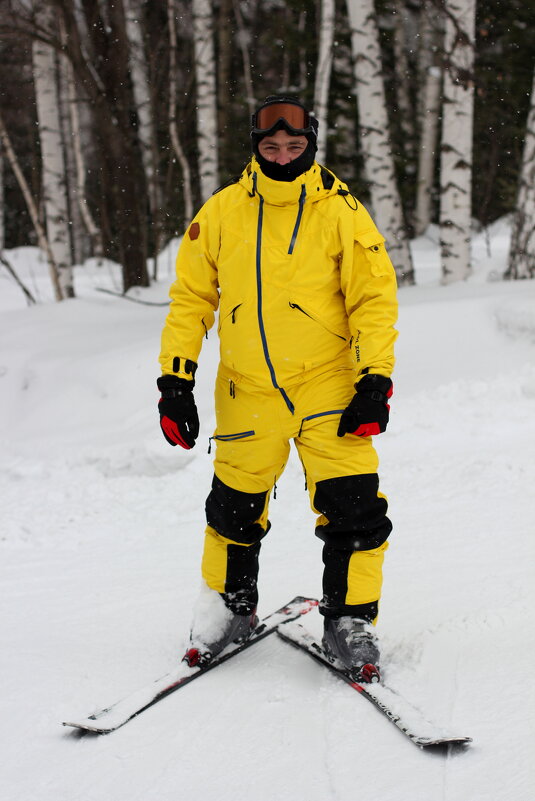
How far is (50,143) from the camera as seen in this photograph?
9938 millimetres

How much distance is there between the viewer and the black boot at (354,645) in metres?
2.50

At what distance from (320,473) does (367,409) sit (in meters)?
0.29

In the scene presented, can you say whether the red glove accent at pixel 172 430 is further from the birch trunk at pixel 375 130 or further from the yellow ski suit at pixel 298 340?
the birch trunk at pixel 375 130

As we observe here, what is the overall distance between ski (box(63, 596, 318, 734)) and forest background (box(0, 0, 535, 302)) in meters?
5.77

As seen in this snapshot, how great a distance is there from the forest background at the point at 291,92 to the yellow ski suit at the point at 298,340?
5610mm

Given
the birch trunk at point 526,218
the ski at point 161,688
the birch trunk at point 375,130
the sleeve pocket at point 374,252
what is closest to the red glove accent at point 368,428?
the sleeve pocket at point 374,252

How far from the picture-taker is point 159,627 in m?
3.22

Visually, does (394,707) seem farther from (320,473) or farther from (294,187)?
(294,187)

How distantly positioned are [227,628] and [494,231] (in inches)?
666

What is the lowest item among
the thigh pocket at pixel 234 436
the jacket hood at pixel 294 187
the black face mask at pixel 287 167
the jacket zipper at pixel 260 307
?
the thigh pocket at pixel 234 436

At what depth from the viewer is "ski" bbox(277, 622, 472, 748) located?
2098 mm

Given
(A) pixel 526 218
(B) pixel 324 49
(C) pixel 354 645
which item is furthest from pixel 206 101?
(C) pixel 354 645

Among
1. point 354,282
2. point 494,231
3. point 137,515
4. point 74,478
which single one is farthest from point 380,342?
point 494,231

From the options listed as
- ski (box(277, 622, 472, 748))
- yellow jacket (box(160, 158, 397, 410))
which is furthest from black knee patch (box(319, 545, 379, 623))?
yellow jacket (box(160, 158, 397, 410))
